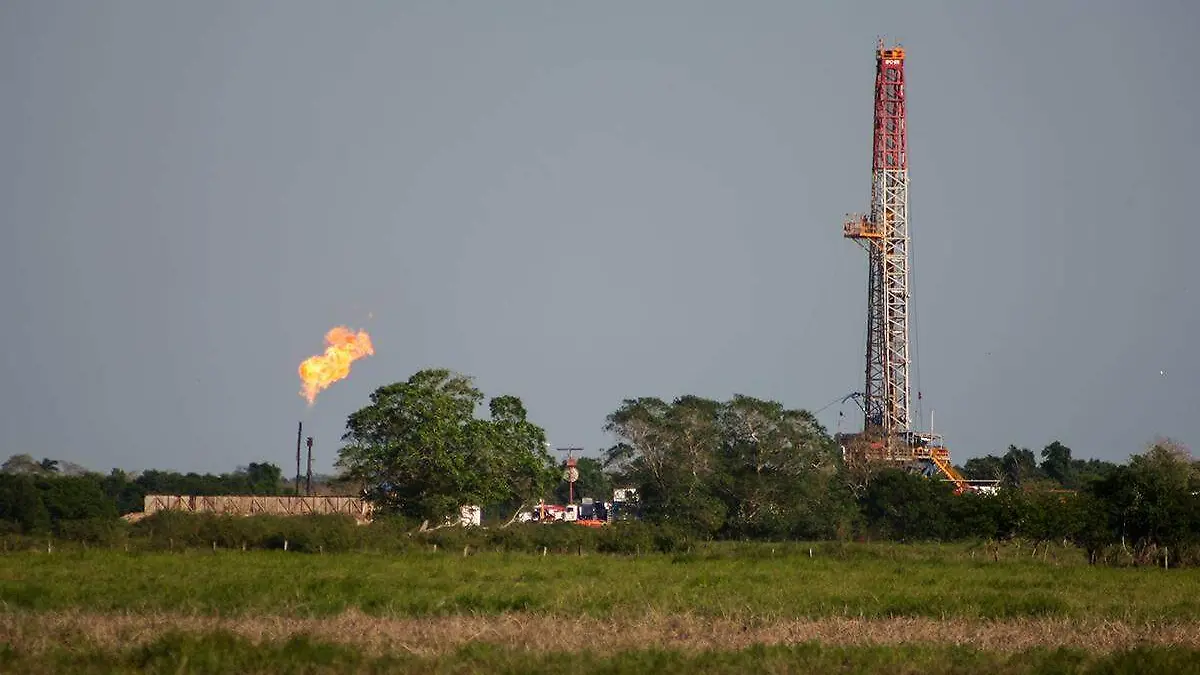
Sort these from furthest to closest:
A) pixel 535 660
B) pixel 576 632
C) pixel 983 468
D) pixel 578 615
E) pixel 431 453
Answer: pixel 983 468 < pixel 431 453 < pixel 578 615 < pixel 576 632 < pixel 535 660

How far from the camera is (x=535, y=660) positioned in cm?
3169

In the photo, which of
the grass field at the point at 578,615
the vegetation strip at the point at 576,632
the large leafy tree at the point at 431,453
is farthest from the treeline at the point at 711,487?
the vegetation strip at the point at 576,632

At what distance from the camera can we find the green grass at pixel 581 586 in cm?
4409

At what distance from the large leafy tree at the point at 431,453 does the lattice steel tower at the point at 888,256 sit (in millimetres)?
33011

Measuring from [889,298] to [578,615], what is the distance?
75472 mm

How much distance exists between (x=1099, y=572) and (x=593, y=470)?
118220 millimetres

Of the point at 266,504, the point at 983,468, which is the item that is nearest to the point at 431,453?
the point at 266,504

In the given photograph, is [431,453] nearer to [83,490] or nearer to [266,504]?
[266,504]

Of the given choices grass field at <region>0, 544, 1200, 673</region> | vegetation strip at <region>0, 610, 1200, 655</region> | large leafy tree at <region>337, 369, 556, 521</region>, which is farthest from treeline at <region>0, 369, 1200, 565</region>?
vegetation strip at <region>0, 610, 1200, 655</region>

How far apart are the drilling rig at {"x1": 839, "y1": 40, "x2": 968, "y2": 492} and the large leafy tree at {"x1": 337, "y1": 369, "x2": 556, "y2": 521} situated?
3300cm

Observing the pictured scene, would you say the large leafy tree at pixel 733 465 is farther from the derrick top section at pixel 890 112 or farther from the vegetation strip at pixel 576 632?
the vegetation strip at pixel 576 632

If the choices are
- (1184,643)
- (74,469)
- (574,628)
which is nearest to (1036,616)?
(1184,643)

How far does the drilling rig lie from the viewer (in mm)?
113688

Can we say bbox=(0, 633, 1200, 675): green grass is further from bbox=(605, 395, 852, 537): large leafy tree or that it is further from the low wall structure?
bbox=(605, 395, 852, 537): large leafy tree
